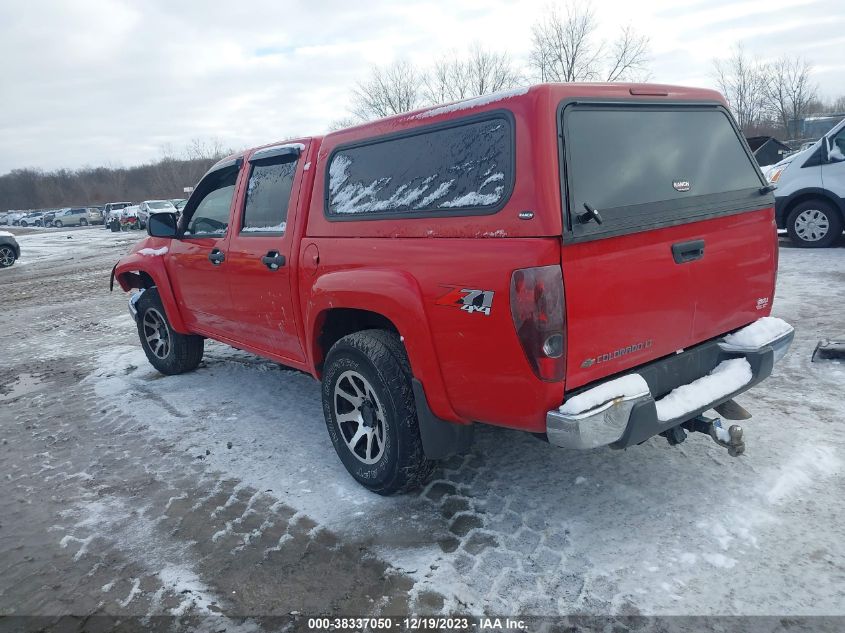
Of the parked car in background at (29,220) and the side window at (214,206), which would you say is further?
the parked car in background at (29,220)

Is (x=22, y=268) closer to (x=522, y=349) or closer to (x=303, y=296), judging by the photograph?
(x=303, y=296)

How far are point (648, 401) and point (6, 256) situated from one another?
21477mm

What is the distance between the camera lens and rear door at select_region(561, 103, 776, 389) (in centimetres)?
249

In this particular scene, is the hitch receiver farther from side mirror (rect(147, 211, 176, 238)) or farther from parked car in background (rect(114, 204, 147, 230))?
parked car in background (rect(114, 204, 147, 230))

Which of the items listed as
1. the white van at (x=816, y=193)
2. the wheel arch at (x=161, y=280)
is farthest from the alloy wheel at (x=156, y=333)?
the white van at (x=816, y=193)

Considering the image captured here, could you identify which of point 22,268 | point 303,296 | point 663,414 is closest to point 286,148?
point 303,296

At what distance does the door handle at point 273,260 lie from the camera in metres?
3.77

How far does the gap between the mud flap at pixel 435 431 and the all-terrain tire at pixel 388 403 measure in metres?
0.09

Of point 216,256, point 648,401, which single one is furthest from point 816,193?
point 216,256

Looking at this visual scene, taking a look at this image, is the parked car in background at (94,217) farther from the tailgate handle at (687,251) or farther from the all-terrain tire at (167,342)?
the tailgate handle at (687,251)

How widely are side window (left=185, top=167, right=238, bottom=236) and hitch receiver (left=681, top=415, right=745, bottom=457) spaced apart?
3408 millimetres

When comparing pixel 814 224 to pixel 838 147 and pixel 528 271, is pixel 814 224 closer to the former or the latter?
pixel 838 147

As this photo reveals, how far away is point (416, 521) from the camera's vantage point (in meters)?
3.09

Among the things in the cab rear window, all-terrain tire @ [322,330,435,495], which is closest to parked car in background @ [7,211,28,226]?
all-terrain tire @ [322,330,435,495]
